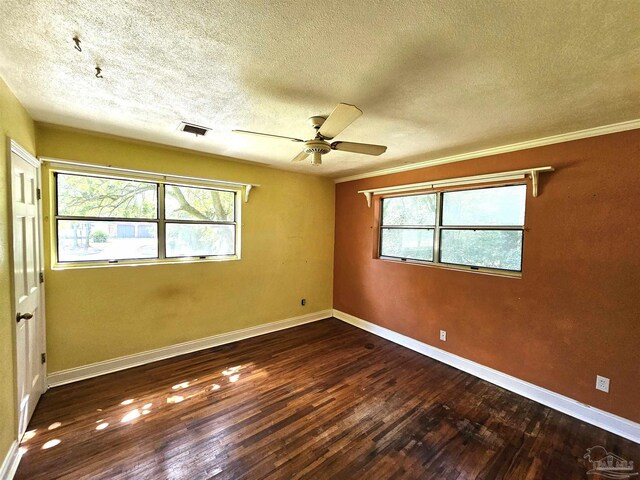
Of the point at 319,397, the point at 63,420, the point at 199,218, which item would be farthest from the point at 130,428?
the point at 199,218

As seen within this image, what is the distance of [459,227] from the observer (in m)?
3.17

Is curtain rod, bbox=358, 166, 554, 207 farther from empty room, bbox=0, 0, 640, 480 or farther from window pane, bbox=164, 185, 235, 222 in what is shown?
window pane, bbox=164, 185, 235, 222

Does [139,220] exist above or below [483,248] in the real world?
above

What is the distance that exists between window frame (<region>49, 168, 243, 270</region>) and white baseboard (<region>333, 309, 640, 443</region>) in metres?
2.72

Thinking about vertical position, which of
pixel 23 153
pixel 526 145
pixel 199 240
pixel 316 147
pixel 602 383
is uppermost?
pixel 526 145

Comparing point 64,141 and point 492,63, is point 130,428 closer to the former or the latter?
point 64,141

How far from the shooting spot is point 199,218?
349cm

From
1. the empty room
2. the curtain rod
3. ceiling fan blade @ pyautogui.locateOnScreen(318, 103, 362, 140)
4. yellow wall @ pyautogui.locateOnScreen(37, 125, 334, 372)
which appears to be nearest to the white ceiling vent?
the empty room

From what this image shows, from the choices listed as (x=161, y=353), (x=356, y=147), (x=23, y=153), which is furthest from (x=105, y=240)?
(x=356, y=147)

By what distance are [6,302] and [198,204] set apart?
79.0 inches

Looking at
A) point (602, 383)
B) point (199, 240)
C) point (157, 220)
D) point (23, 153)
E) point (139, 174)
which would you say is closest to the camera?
point (23, 153)

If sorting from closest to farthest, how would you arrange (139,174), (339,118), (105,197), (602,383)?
(339,118) < (602,383) < (105,197) < (139,174)

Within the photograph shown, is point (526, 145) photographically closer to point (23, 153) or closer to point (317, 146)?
point (317, 146)

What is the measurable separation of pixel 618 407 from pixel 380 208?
3.09m
